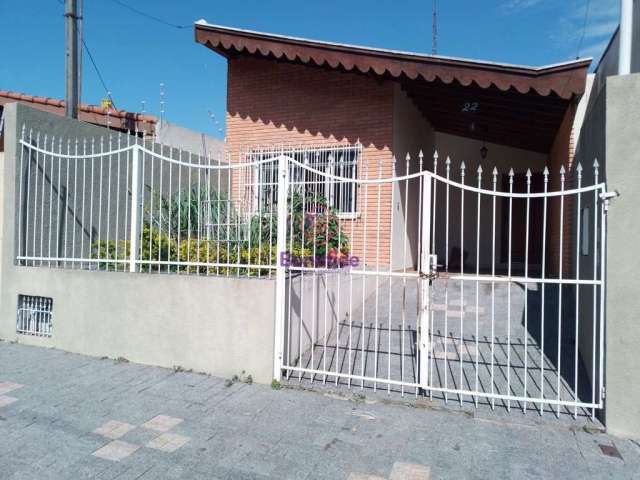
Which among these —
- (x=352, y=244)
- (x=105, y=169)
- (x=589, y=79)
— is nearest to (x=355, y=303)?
(x=352, y=244)

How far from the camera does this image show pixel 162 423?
379 centimetres

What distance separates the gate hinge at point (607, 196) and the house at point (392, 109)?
2664 mm

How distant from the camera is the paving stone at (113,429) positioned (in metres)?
3.57

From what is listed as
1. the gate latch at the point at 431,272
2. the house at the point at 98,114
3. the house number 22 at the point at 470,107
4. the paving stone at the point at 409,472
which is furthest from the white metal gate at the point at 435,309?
the house at the point at 98,114

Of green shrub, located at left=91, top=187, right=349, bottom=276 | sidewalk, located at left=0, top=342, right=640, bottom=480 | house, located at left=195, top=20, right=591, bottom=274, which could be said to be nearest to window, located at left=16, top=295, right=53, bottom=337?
green shrub, located at left=91, top=187, right=349, bottom=276

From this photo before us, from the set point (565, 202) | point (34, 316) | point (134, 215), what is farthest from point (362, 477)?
point (565, 202)

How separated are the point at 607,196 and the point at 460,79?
3.71 m

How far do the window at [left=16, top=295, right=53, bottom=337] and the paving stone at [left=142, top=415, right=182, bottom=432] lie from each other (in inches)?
108

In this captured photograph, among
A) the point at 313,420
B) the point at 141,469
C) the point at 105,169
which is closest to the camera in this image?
the point at 141,469

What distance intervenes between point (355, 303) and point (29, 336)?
4214mm

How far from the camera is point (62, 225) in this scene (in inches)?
250

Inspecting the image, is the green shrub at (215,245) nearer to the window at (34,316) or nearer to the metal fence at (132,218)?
the metal fence at (132,218)

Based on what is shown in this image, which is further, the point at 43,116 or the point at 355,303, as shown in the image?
the point at 355,303

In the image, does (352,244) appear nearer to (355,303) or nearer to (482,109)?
(355,303)
